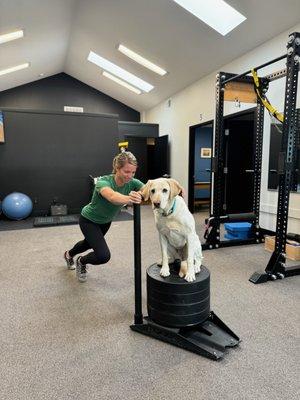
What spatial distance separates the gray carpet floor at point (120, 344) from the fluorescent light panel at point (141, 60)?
5.09 metres

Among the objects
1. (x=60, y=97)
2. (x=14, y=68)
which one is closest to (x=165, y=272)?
(x=14, y=68)

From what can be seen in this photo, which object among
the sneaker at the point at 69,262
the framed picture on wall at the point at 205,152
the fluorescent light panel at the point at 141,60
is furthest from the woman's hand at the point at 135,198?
the framed picture on wall at the point at 205,152

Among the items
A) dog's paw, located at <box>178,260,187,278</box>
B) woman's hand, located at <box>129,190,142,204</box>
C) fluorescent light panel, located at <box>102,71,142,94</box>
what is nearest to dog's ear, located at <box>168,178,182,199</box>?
woman's hand, located at <box>129,190,142,204</box>

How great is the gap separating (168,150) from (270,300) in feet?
19.6

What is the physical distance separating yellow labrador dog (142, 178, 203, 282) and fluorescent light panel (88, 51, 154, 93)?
655cm

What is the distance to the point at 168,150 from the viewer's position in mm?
7789

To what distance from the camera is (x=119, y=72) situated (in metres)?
7.72

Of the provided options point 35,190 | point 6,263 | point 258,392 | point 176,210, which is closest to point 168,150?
point 35,190

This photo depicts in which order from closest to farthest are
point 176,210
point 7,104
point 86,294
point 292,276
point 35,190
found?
1. point 176,210
2. point 86,294
3. point 292,276
4. point 35,190
5. point 7,104

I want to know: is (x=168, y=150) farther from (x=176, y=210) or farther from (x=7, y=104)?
(x=176, y=210)

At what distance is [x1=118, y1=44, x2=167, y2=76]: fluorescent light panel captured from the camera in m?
6.19

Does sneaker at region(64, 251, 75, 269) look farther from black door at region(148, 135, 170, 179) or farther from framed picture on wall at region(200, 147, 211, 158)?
framed picture on wall at region(200, 147, 211, 158)

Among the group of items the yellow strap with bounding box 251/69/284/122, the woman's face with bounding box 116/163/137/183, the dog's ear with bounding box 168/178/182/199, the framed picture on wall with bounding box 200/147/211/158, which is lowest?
the dog's ear with bounding box 168/178/182/199

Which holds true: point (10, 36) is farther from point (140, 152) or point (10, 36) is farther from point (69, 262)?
point (69, 262)
